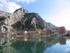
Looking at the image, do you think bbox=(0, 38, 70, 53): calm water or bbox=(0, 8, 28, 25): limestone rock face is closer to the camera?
bbox=(0, 38, 70, 53): calm water

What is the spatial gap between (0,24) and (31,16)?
40.9 feet

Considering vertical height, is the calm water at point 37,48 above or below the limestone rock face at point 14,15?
below

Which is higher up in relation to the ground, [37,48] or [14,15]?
[14,15]

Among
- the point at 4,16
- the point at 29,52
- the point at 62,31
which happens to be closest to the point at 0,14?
the point at 4,16

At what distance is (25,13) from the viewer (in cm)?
8562

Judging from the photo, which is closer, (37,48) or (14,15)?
(37,48)

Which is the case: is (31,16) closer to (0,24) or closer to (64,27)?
(0,24)

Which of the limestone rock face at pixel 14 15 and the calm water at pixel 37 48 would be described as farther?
the limestone rock face at pixel 14 15

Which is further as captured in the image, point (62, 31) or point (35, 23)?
point (35, 23)

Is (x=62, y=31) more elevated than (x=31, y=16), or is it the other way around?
(x=31, y=16)

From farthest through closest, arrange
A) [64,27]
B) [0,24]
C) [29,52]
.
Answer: [0,24] → [64,27] → [29,52]

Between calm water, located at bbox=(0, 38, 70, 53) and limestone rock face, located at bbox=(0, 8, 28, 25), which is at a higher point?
limestone rock face, located at bbox=(0, 8, 28, 25)

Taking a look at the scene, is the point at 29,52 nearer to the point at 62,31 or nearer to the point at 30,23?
the point at 62,31

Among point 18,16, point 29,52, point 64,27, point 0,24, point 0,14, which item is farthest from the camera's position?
point 18,16
